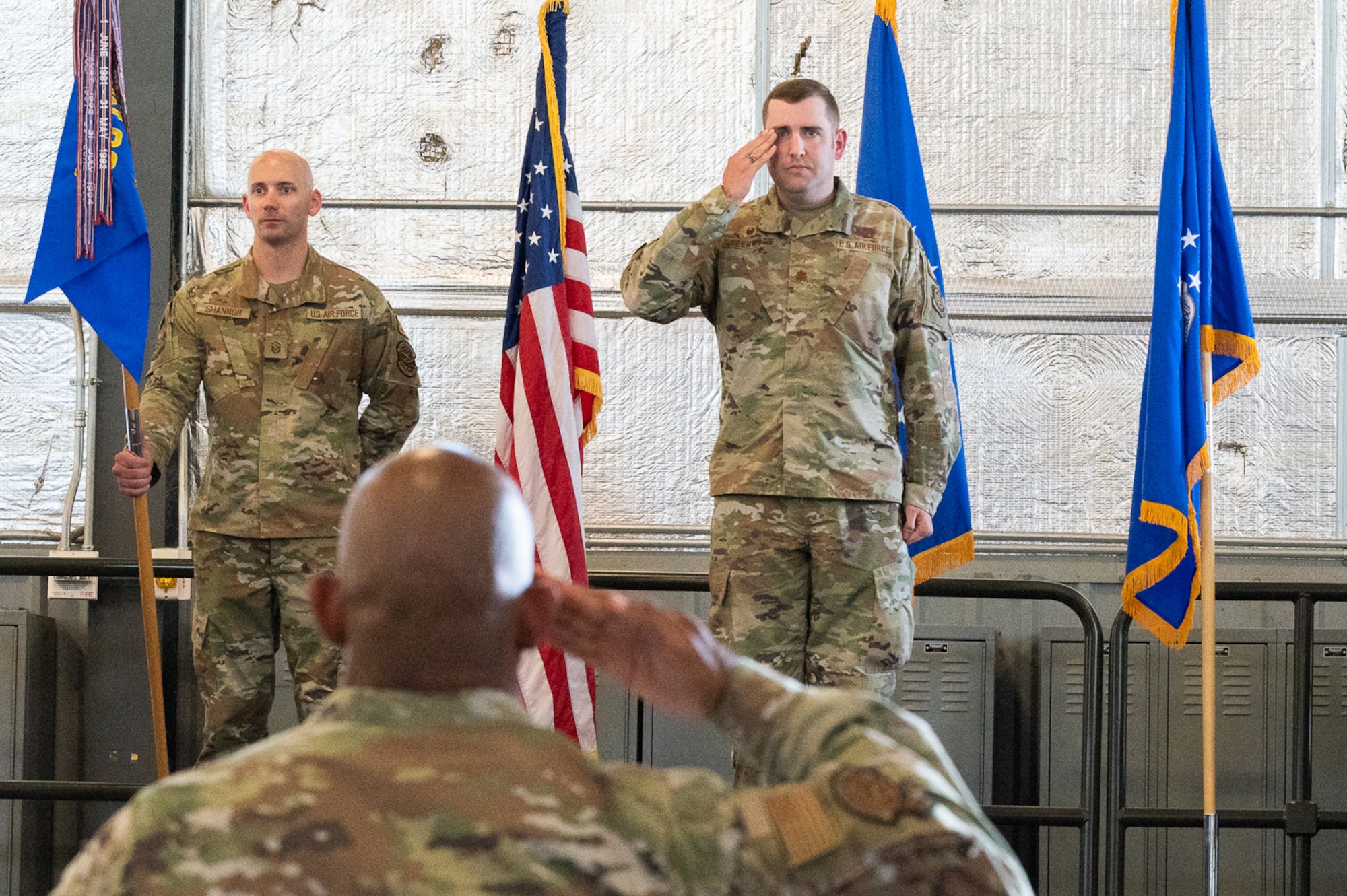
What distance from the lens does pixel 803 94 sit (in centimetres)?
291

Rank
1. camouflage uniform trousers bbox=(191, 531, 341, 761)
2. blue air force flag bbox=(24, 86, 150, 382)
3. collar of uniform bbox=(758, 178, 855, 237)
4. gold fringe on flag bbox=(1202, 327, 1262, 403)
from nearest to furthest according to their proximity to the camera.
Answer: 1. collar of uniform bbox=(758, 178, 855, 237)
2. camouflage uniform trousers bbox=(191, 531, 341, 761)
3. blue air force flag bbox=(24, 86, 150, 382)
4. gold fringe on flag bbox=(1202, 327, 1262, 403)

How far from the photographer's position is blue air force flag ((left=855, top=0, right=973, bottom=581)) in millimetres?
3678

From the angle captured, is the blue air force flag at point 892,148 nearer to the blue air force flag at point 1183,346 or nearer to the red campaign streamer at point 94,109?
the blue air force flag at point 1183,346

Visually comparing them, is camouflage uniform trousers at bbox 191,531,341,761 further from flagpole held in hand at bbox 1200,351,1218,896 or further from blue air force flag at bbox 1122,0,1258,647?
flagpole held in hand at bbox 1200,351,1218,896

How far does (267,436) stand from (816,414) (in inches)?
50.9

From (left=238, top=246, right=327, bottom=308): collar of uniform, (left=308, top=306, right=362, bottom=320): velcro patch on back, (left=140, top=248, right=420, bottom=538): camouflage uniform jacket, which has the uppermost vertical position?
(left=238, top=246, right=327, bottom=308): collar of uniform

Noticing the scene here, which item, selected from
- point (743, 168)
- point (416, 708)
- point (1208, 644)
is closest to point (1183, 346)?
point (1208, 644)

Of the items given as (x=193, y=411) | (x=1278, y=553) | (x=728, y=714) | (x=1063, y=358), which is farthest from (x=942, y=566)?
(x=728, y=714)

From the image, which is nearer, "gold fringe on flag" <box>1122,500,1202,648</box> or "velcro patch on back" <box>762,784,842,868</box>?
"velcro patch on back" <box>762,784,842,868</box>

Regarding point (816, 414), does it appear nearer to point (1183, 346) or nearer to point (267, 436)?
point (1183, 346)

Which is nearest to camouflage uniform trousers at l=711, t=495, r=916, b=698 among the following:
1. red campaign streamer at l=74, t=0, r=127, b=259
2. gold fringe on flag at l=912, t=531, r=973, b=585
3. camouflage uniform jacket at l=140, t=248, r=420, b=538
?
gold fringe on flag at l=912, t=531, r=973, b=585

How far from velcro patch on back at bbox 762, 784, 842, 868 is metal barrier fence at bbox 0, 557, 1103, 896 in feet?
7.96

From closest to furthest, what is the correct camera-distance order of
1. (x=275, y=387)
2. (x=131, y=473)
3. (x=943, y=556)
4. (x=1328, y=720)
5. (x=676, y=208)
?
1. (x=131, y=473)
2. (x=275, y=387)
3. (x=943, y=556)
4. (x=1328, y=720)
5. (x=676, y=208)

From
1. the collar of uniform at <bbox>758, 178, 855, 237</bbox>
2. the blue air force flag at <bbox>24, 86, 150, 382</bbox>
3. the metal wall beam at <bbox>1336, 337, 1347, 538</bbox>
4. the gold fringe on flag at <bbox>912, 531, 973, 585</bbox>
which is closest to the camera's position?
the collar of uniform at <bbox>758, 178, 855, 237</bbox>
